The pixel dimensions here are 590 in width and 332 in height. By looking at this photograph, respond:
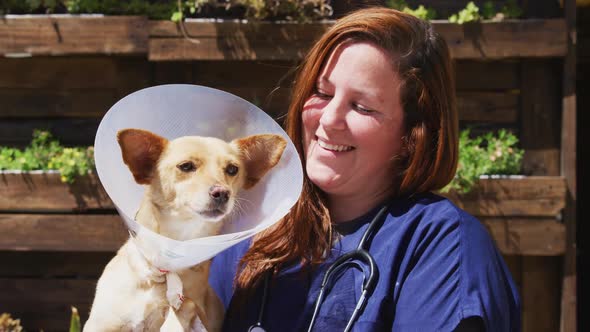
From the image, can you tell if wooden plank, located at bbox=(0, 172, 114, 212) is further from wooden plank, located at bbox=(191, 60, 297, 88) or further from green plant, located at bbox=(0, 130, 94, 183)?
wooden plank, located at bbox=(191, 60, 297, 88)

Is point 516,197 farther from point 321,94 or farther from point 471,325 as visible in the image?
point 471,325

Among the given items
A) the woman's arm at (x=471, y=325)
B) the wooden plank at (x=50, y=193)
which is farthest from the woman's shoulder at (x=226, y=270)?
the wooden plank at (x=50, y=193)

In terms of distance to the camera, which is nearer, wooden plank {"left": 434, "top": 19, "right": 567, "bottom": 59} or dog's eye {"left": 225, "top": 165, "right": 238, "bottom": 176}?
dog's eye {"left": 225, "top": 165, "right": 238, "bottom": 176}

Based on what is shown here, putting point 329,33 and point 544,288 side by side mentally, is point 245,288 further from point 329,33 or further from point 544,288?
point 544,288

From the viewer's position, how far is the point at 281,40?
306cm

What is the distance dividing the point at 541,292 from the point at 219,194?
2.48m

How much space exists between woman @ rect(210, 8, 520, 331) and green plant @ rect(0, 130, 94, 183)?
6.03ft

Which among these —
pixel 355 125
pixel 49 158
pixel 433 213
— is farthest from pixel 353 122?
pixel 49 158

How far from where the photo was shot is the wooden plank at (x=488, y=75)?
324 cm

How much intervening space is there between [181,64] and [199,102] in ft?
7.02

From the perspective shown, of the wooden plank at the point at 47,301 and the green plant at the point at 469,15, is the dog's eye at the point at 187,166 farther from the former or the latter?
the wooden plank at the point at 47,301

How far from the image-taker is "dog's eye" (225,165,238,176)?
3.76 ft

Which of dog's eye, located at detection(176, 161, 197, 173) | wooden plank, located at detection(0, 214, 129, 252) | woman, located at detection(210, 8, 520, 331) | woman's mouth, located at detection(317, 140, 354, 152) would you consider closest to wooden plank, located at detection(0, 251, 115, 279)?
wooden plank, located at detection(0, 214, 129, 252)

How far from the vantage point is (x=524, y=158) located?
10.6 feet
